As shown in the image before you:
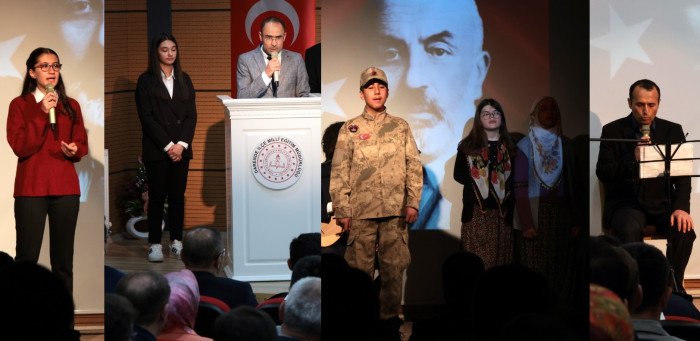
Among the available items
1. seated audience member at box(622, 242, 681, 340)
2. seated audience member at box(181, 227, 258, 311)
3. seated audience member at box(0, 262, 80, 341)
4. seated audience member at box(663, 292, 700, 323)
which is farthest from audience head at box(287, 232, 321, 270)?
seated audience member at box(663, 292, 700, 323)

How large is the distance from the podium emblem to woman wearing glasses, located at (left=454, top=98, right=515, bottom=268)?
936 mm

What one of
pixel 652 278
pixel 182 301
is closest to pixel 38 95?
pixel 182 301

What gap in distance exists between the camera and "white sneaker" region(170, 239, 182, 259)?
4496mm

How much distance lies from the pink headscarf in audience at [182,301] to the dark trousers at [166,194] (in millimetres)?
436

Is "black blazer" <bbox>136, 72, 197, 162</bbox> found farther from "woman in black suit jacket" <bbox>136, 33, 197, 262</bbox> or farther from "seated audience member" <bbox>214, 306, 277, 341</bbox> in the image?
"seated audience member" <bbox>214, 306, 277, 341</bbox>

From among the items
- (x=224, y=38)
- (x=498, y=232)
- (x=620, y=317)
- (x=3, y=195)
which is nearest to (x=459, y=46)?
(x=498, y=232)

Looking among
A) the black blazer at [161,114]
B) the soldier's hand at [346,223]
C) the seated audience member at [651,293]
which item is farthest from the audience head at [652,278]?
the black blazer at [161,114]

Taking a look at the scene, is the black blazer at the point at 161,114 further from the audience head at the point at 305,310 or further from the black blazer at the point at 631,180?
the black blazer at the point at 631,180

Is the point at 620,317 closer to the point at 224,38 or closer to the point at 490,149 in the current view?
the point at 490,149

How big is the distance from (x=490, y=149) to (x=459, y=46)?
1.27ft

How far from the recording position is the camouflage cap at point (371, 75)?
3.93m

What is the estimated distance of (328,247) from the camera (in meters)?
3.91

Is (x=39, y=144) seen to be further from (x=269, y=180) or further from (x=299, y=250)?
(x=299, y=250)

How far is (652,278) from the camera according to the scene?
168 inches
